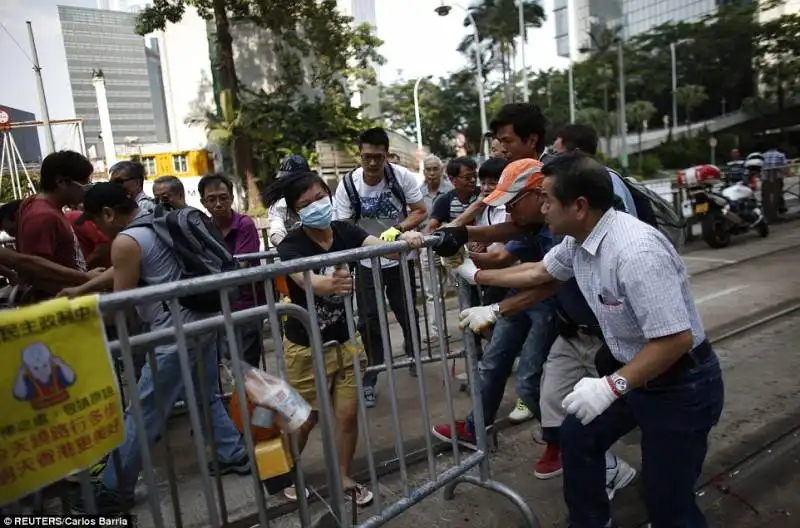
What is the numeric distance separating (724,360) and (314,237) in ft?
11.5

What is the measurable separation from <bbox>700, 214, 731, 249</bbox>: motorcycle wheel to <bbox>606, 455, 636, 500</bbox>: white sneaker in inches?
286

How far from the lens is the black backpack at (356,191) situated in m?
4.27

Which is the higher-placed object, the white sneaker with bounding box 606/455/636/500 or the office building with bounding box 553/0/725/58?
the office building with bounding box 553/0/725/58

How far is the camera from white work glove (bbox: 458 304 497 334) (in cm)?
253

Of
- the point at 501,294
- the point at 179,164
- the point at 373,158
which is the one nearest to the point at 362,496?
the point at 501,294

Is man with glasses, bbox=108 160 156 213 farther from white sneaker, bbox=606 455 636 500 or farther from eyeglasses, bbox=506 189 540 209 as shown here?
white sneaker, bbox=606 455 636 500

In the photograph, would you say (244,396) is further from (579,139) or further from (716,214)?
(716,214)

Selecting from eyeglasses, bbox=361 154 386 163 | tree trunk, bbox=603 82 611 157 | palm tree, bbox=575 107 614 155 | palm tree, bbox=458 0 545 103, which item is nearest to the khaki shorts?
eyeglasses, bbox=361 154 386 163

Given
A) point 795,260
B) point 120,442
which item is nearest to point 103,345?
point 120,442

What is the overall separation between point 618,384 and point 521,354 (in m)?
1.22

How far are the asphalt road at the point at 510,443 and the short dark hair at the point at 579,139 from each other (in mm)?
1744

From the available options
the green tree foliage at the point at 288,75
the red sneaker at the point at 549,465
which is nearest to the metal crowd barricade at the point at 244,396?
the red sneaker at the point at 549,465

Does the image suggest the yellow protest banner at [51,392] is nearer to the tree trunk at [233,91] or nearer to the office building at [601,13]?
the tree trunk at [233,91]

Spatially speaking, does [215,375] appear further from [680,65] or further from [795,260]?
[680,65]
